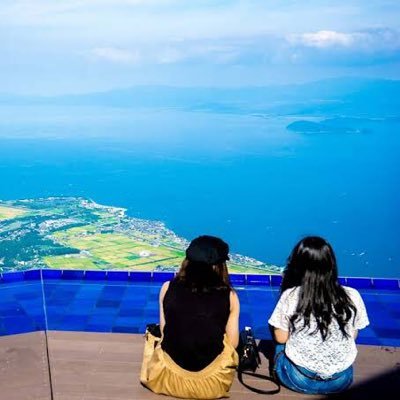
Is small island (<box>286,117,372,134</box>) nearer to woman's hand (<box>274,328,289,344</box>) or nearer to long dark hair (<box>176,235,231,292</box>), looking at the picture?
woman's hand (<box>274,328,289,344</box>)

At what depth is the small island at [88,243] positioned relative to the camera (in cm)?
2059

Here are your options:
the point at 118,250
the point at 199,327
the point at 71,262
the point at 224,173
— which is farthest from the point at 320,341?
the point at 224,173

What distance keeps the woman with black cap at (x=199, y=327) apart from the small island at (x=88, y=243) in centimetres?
1615

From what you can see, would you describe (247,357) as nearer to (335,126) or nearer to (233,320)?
(233,320)

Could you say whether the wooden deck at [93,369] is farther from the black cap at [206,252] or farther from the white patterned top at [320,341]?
the black cap at [206,252]

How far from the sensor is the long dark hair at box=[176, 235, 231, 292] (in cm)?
211

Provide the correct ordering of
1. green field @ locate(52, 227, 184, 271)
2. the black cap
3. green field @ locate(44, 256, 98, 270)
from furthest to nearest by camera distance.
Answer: green field @ locate(52, 227, 184, 271) < green field @ locate(44, 256, 98, 270) < the black cap

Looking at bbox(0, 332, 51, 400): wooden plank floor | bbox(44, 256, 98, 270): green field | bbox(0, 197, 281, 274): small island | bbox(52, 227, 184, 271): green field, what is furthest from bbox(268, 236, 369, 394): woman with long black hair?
bbox(44, 256, 98, 270): green field

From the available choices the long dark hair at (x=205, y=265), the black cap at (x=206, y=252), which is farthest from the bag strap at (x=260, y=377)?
the black cap at (x=206, y=252)

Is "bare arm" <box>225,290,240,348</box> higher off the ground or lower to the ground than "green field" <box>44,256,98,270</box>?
higher

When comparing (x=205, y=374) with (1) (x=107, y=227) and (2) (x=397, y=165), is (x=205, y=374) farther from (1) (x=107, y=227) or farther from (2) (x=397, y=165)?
(2) (x=397, y=165)

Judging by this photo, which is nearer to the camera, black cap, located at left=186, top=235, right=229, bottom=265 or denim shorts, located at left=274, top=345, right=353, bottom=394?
black cap, located at left=186, top=235, right=229, bottom=265

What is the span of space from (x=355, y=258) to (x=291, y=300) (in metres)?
21.7

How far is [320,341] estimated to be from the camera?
2174 millimetres
